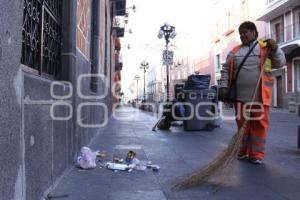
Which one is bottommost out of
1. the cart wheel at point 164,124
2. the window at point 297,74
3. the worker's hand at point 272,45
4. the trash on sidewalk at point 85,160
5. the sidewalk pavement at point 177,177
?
the sidewalk pavement at point 177,177

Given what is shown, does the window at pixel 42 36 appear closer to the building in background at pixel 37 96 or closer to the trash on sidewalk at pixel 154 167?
the building in background at pixel 37 96

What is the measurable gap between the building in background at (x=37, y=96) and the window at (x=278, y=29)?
3314cm

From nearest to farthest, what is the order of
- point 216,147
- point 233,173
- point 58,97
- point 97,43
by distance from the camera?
point 58,97 → point 233,173 → point 216,147 → point 97,43

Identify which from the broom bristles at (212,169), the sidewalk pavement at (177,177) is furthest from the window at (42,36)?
the broom bristles at (212,169)

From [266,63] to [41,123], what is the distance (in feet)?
11.8

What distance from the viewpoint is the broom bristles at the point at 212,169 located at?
5.19m

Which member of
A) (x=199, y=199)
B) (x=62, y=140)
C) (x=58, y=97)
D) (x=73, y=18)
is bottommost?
(x=199, y=199)

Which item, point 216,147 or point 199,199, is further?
point 216,147

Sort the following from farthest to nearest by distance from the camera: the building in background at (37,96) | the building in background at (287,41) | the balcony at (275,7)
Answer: the balcony at (275,7) < the building in background at (287,41) < the building in background at (37,96)

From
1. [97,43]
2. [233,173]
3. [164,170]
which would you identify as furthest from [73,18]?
[97,43]

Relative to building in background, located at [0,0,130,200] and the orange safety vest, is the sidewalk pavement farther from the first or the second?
the orange safety vest

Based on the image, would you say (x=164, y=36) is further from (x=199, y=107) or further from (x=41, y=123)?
(x=41, y=123)

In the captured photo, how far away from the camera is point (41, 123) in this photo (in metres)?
4.37

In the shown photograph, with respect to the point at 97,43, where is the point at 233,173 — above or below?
below
